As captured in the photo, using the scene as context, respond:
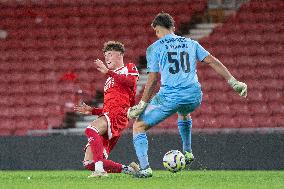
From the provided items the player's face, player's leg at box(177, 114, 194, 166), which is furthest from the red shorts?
player's leg at box(177, 114, 194, 166)

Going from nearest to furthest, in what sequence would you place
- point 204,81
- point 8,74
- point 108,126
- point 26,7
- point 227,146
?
point 108,126 → point 227,146 → point 204,81 → point 8,74 → point 26,7

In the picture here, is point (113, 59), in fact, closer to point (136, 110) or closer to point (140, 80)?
point (136, 110)

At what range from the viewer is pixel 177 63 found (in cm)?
870

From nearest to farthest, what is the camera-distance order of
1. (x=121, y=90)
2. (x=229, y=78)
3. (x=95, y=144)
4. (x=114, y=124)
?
(x=229, y=78), (x=95, y=144), (x=114, y=124), (x=121, y=90)

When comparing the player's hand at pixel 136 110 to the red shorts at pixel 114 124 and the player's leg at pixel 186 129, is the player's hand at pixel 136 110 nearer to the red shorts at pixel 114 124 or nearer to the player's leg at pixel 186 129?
the red shorts at pixel 114 124

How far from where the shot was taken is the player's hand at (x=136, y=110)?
28.4ft

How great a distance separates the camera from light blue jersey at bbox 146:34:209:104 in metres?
8.68

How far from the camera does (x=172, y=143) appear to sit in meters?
12.5

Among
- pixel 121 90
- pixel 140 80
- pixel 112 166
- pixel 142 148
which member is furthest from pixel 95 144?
pixel 140 80

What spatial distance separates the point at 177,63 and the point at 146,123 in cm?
73

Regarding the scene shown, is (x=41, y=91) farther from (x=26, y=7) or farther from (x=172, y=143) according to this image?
(x=172, y=143)

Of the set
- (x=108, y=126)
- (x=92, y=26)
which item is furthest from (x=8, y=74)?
(x=108, y=126)

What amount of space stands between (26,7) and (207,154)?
22.4 ft

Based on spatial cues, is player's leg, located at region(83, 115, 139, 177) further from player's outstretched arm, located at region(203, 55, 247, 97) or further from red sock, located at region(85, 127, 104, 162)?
player's outstretched arm, located at region(203, 55, 247, 97)
